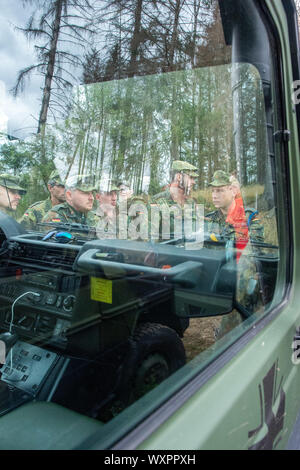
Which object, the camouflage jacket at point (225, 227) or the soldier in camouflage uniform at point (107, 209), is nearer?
the camouflage jacket at point (225, 227)

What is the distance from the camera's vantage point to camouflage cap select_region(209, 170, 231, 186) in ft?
4.84

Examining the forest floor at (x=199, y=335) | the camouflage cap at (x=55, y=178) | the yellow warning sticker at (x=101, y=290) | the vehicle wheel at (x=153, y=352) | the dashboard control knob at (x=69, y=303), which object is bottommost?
the vehicle wheel at (x=153, y=352)

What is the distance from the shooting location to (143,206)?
1799 millimetres

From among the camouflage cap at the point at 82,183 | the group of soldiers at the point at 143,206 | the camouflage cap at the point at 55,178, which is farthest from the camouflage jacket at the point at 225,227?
the camouflage cap at the point at 55,178

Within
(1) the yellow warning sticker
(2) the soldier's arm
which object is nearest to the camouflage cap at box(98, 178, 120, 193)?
(2) the soldier's arm

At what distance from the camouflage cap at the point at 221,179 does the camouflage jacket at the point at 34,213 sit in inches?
35.4

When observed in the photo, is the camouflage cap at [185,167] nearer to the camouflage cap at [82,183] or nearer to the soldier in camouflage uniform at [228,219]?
the soldier in camouflage uniform at [228,219]

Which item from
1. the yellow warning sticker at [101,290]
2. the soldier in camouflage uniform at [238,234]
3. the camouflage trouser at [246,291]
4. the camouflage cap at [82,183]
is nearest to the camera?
the camouflage trouser at [246,291]

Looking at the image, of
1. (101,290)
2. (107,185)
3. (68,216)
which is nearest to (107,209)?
(107,185)

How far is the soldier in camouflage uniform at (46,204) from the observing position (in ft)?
5.95

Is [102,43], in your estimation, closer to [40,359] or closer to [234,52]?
[234,52]

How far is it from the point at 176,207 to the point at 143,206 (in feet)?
0.59

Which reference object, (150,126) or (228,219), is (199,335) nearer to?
(228,219)

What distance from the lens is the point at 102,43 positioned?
1.36 meters
